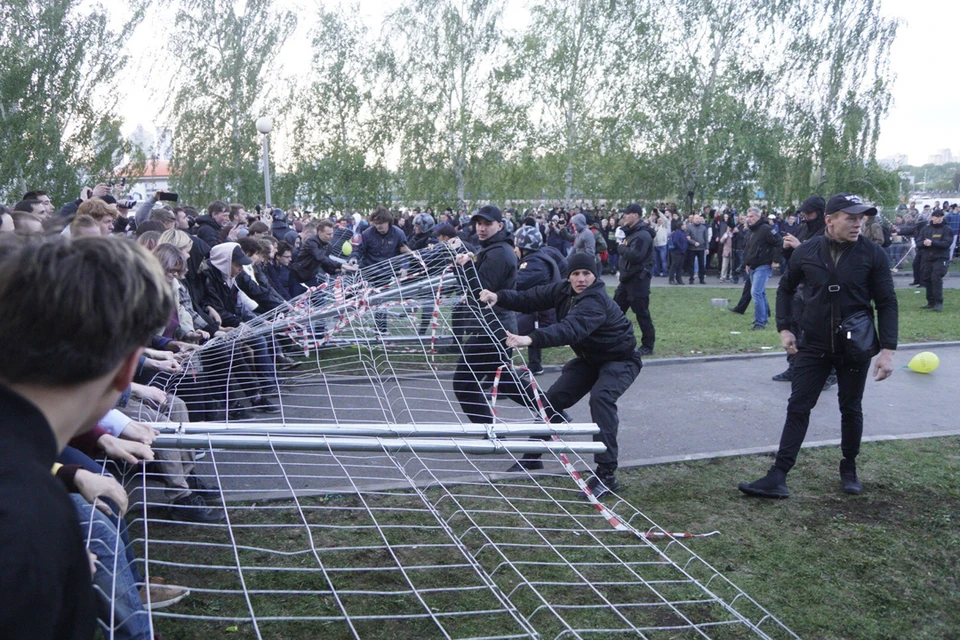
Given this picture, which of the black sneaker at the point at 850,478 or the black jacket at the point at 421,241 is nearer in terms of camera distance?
the black sneaker at the point at 850,478

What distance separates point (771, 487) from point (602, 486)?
1.16m

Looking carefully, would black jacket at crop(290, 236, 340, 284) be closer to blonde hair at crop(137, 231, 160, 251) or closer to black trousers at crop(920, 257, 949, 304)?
blonde hair at crop(137, 231, 160, 251)

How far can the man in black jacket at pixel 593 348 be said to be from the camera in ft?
17.3

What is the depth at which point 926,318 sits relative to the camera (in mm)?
13406

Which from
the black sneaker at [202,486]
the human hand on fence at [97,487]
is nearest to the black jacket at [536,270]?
the black sneaker at [202,486]

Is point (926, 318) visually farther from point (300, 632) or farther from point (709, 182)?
point (709, 182)

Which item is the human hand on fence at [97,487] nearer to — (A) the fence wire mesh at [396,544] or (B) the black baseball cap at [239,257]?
(A) the fence wire mesh at [396,544]

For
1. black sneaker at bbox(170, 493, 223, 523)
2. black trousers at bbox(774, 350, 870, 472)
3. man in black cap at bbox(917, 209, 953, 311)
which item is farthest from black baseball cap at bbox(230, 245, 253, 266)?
man in black cap at bbox(917, 209, 953, 311)

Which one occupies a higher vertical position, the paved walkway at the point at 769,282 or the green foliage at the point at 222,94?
the green foliage at the point at 222,94

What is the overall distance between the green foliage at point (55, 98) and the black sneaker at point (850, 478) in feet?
61.8

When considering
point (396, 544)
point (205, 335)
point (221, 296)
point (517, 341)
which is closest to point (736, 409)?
point (517, 341)

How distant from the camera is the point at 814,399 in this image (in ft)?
17.4

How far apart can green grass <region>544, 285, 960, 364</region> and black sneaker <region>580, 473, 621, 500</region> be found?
4.48 meters

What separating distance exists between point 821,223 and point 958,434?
2.81 meters
